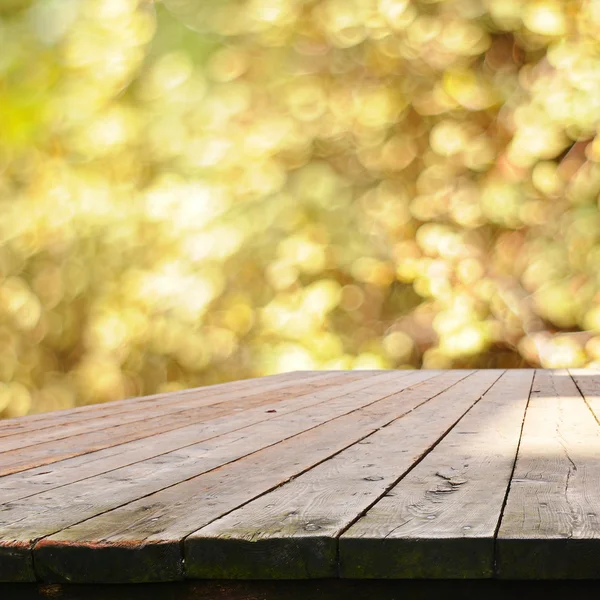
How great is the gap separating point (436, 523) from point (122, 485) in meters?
0.46

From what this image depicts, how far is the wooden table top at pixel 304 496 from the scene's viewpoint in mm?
883

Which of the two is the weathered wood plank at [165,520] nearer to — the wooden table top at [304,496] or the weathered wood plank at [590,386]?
the wooden table top at [304,496]

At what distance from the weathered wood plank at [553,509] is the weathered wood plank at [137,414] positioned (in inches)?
33.2

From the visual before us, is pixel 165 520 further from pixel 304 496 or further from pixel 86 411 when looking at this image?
pixel 86 411

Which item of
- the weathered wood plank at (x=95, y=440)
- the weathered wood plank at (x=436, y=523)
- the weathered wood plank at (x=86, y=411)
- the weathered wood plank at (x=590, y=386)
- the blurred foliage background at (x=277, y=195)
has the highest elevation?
the blurred foliage background at (x=277, y=195)

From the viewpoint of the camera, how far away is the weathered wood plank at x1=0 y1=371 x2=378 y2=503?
1.25 metres

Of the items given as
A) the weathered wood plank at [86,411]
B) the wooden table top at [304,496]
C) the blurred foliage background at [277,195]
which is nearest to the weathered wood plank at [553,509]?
the wooden table top at [304,496]

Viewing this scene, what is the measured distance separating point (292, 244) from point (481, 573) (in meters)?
3.54

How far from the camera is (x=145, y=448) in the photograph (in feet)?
5.07

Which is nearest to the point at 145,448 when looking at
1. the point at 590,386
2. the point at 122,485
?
the point at 122,485

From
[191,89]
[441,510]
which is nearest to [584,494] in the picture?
[441,510]

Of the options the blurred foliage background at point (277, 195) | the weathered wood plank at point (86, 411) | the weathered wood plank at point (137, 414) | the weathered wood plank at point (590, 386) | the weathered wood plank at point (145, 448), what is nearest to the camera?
the weathered wood plank at point (145, 448)

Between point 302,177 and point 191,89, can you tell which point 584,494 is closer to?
point 302,177

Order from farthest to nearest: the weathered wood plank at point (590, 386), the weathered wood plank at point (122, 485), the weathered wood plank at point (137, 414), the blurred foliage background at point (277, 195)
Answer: the blurred foliage background at point (277, 195) < the weathered wood plank at point (590, 386) < the weathered wood plank at point (137, 414) < the weathered wood plank at point (122, 485)
